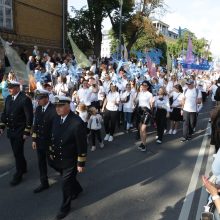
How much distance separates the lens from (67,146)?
5.03 m

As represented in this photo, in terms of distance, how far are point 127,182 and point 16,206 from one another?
6.96 ft

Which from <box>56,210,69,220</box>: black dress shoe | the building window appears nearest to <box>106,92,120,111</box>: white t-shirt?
<box>56,210,69,220</box>: black dress shoe

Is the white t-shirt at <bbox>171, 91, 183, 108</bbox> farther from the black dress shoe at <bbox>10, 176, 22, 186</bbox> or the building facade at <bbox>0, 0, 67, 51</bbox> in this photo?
the building facade at <bbox>0, 0, 67, 51</bbox>

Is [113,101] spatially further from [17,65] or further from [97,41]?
[97,41]

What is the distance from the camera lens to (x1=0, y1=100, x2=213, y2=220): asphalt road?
521 centimetres

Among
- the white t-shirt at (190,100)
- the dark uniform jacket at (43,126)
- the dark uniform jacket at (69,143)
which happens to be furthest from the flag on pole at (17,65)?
the dark uniform jacket at (69,143)

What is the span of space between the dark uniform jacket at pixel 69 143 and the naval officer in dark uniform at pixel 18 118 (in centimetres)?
120

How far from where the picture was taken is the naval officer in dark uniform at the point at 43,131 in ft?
18.9

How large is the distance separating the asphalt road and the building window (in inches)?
578

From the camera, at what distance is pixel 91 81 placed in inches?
447

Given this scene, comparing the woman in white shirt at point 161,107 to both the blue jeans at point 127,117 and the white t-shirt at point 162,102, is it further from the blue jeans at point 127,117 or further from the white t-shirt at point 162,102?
the blue jeans at point 127,117

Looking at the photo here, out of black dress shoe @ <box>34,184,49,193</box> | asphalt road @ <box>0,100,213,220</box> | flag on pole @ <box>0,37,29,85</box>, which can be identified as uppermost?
flag on pole @ <box>0,37,29,85</box>

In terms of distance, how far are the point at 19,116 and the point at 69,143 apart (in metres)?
1.62

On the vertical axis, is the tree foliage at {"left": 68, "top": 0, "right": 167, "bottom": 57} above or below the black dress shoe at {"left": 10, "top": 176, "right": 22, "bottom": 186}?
above
